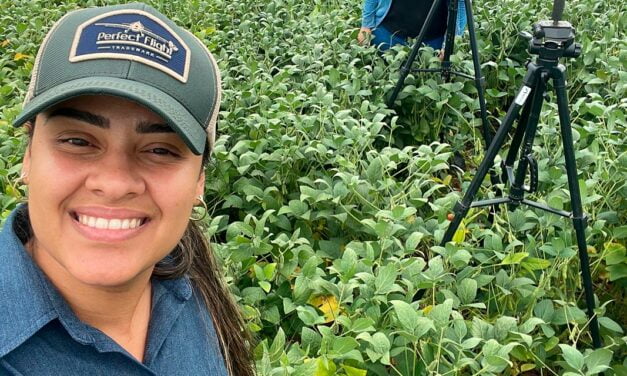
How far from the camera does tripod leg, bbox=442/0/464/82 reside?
374 centimetres

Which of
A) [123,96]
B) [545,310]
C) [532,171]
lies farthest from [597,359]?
[123,96]

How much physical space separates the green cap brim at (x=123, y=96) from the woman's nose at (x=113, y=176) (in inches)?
3.6

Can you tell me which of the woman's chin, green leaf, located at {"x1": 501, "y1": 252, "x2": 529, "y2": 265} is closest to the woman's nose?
the woman's chin

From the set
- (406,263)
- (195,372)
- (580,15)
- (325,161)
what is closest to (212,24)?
Result: (325,161)

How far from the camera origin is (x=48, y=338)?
985 mm

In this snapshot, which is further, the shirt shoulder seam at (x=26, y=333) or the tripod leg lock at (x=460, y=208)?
the tripod leg lock at (x=460, y=208)

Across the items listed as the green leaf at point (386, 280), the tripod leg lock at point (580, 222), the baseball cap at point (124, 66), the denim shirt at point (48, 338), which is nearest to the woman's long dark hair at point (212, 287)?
Answer: the denim shirt at point (48, 338)

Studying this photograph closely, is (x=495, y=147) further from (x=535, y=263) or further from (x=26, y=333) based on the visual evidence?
(x=26, y=333)

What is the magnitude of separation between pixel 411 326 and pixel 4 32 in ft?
12.4

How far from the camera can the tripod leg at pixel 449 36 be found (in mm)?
3736

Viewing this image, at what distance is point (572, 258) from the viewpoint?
2471mm

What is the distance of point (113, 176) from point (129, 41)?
202 millimetres

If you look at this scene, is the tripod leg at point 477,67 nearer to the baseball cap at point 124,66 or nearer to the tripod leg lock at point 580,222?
the tripod leg lock at point 580,222

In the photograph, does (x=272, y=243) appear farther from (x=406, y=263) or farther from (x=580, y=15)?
(x=580, y=15)
